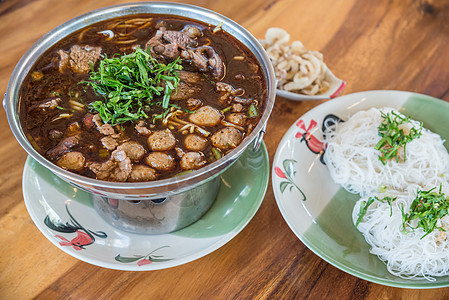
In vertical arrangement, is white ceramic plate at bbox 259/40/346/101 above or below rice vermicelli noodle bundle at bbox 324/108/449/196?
above

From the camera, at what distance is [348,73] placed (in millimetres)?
3627

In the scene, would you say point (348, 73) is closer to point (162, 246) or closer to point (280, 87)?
point (280, 87)

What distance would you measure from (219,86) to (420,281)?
156cm

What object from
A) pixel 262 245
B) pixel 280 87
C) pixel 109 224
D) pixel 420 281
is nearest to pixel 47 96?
pixel 109 224

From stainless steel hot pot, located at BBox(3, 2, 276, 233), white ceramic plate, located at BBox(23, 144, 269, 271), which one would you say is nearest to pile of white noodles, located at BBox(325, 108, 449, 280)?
white ceramic plate, located at BBox(23, 144, 269, 271)

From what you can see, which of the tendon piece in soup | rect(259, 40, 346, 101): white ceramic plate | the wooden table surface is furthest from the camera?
rect(259, 40, 346, 101): white ceramic plate

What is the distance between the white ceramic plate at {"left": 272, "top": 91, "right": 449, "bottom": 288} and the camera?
2382 mm

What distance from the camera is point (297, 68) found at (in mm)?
3307

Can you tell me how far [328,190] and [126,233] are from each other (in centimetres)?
136

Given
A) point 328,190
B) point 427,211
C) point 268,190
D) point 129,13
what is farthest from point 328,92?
point 129,13

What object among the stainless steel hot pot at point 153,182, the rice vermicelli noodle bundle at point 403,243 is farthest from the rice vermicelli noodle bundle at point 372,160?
the stainless steel hot pot at point 153,182

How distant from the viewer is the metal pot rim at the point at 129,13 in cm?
189

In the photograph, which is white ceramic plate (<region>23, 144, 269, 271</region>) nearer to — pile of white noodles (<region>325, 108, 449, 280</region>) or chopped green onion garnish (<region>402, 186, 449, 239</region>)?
pile of white noodles (<region>325, 108, 449, 280</region>)

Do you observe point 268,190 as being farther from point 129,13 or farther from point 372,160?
point 129,13
